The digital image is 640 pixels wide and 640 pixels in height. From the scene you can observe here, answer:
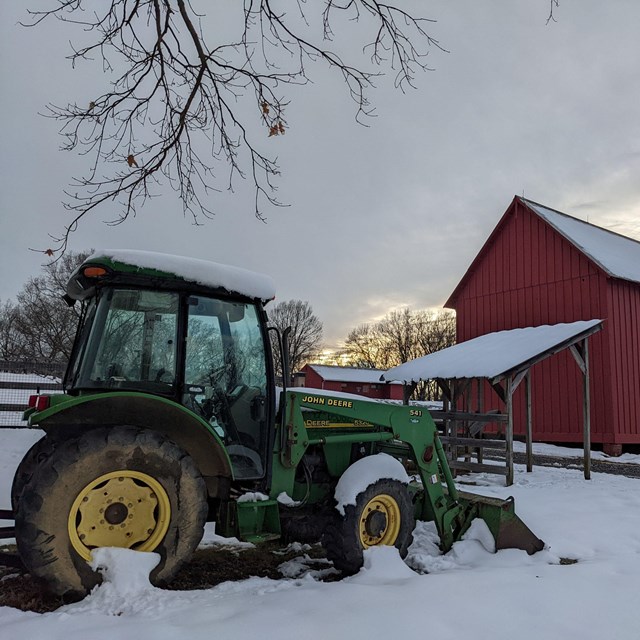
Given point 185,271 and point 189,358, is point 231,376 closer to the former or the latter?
point 189,358

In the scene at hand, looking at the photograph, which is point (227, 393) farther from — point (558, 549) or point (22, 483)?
point (558, 549)

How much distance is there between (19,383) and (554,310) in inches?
559

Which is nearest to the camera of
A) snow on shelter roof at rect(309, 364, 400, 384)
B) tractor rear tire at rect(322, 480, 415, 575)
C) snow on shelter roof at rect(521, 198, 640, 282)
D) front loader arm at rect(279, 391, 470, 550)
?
tractor rear tire at rect(322, 480, 415, 575)

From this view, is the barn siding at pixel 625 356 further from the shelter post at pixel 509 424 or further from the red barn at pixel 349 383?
the red barn at pixel 349 383

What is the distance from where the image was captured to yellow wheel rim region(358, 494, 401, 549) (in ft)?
13.9

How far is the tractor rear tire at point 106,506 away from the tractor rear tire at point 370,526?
44.5 inches

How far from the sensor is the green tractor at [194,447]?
3178mm

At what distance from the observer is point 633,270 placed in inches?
634

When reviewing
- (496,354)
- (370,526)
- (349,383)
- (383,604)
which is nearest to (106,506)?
(383,604)

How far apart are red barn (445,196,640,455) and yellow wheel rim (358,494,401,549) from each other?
12082 millimetres

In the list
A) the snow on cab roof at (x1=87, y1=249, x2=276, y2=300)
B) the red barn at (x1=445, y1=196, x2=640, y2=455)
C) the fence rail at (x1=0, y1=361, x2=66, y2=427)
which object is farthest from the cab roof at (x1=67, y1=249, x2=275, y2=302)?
the red barn at (x1=445, y1=196, x2=640, y2=455)

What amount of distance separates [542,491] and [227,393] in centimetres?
602

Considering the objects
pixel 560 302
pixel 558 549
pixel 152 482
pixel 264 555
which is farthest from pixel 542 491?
pixel 560 302

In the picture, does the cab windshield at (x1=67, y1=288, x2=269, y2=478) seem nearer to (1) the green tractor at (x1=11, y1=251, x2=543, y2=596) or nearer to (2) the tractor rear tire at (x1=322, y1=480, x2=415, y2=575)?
(1) the green tractor at (x1=11, y1=251, x2=543, y2=596)
